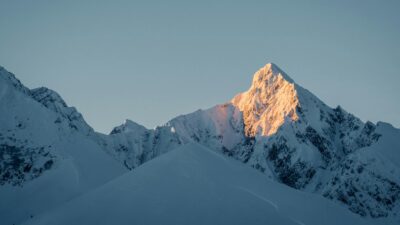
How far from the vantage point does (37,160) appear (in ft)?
271

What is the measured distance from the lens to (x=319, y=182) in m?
154

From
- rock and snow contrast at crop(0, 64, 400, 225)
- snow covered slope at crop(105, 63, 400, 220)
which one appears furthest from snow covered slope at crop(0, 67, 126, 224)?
snow covered slope at crop(105, 63, 400, 220)

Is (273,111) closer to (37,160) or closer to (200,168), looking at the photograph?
(37,160)

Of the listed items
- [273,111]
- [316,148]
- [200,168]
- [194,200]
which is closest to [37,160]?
[200,168]

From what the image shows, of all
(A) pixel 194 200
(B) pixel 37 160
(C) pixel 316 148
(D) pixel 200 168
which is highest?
(C) pixel 316 148

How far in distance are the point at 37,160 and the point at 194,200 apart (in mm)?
55365

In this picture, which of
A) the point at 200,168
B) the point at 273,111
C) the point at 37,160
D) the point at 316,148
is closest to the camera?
the point at 200,168

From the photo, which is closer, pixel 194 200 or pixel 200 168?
pixel 194 200

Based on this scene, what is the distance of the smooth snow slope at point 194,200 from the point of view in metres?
32.4

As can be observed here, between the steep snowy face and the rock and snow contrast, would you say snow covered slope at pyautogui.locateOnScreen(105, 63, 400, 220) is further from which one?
the rock and snow contrast

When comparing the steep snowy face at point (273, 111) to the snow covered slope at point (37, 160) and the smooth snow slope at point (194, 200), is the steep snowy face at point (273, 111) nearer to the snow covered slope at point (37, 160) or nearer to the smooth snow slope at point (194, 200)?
the snow covered slope at point (37, 160)

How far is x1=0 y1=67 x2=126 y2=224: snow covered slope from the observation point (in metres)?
72.1

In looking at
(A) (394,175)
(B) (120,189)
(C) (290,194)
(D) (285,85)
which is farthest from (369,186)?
(B) (120,189)

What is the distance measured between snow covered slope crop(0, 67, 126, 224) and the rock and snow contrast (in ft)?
0.59
